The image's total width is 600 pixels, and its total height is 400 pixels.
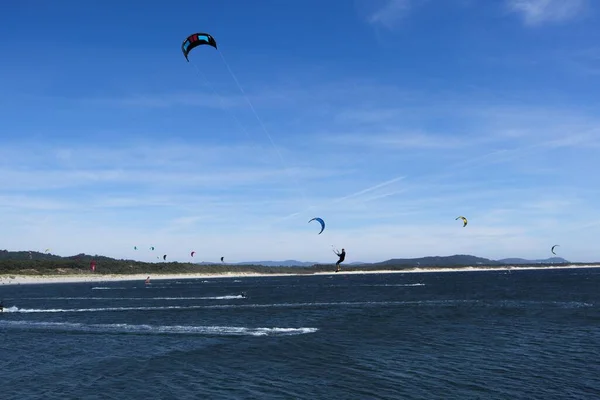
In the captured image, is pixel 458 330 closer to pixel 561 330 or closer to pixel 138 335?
pixel 561 330

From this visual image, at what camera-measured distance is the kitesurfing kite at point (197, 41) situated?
29516 millimetres

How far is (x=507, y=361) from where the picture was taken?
2844 cm

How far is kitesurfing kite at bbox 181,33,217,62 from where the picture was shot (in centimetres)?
2952

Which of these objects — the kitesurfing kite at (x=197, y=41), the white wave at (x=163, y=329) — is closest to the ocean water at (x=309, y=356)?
the white wave at (x=163, y=329)

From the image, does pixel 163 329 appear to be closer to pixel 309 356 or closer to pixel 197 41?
pixel 309 356

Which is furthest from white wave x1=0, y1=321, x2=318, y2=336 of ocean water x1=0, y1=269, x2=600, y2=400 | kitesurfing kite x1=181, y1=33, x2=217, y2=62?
kitesurfing kite x1=181, y1=33, x2=217, y2=62

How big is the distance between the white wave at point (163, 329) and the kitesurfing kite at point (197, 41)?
22.5m

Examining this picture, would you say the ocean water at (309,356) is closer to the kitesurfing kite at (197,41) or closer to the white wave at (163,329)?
the white wave at (163,329)

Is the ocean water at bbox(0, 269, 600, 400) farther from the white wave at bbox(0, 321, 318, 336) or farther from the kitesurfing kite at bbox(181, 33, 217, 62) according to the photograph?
the kitesurfing kite at bbox(181, 33, 217, 62)

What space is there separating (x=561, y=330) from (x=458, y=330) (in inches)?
315

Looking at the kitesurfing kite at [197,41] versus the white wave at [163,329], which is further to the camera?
the white wave at [163,329]

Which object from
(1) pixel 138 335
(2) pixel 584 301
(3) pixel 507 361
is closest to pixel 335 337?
(3) pixel 507 361

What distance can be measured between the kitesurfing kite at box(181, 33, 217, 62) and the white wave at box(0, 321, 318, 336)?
885 inches

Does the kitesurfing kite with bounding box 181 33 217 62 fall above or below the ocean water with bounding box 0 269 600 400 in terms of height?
above
